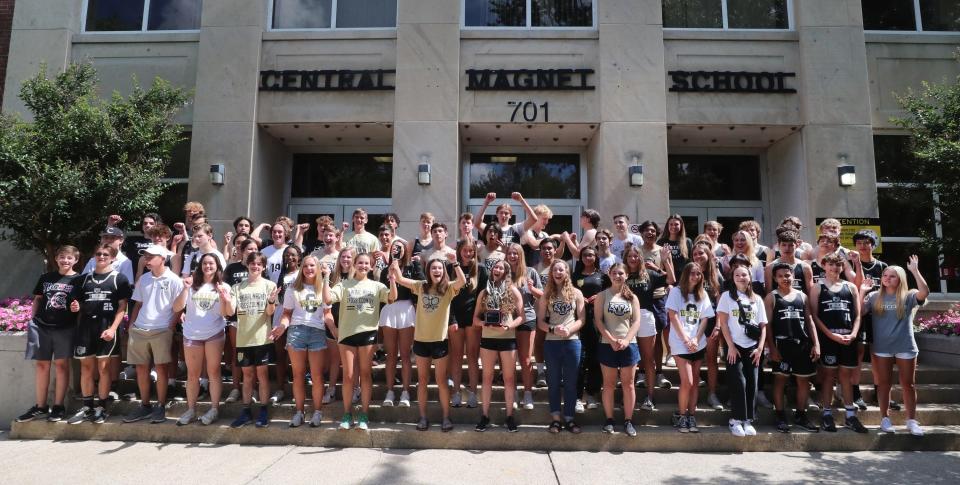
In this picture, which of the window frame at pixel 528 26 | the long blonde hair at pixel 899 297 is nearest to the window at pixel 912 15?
the window frame at pixel 528 26

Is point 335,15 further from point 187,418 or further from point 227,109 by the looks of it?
point 187,418

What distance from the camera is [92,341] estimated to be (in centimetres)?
600

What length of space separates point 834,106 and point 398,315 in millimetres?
10038

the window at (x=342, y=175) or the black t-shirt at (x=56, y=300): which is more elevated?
the window at (x=342, y=175)

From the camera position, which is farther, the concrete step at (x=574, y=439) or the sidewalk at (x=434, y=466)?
the concrete step at (x=574, y=439)

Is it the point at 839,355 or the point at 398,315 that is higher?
the point at 398,315

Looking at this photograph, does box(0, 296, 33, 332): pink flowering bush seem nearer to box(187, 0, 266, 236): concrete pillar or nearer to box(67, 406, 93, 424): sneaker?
box(67, 406, 93, 424): sneaker

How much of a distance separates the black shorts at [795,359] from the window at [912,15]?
9.27m

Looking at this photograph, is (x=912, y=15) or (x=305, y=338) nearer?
(x=305, y=338)

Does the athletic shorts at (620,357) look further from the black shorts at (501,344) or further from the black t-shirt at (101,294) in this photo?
the black t-shirt at (101,294)

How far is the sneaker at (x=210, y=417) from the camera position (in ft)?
18.6

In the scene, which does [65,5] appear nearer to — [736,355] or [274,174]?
[274,174]

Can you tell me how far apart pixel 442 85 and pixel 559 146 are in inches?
121

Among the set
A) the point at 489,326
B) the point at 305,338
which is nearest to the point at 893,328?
the point at 489,326
